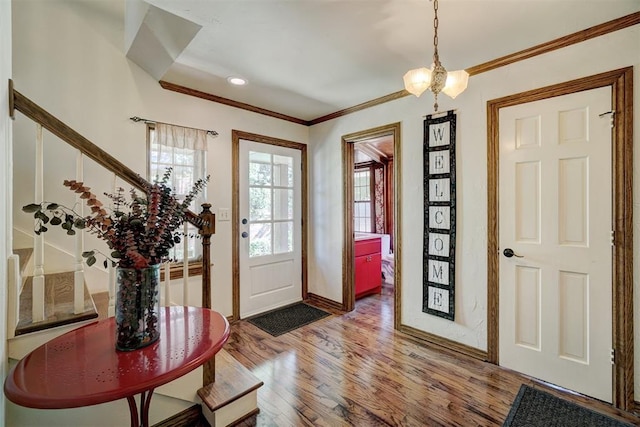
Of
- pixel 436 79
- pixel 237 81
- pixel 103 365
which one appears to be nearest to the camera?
pixel 103 365

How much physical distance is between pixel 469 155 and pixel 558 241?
0.89 metres

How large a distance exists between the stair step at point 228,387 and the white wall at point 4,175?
2.81ft

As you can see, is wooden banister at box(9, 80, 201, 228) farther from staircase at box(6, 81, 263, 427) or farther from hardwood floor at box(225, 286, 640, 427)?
hardwood floor at box(225, 286, 640, 427)

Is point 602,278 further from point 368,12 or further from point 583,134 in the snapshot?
point 368,12

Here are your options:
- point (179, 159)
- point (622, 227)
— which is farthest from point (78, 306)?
point (622, 227)

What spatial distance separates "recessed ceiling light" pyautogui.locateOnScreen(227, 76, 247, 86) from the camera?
8.17 ft

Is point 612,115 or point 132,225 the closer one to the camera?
point 132,225

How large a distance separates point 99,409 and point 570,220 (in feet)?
9.70

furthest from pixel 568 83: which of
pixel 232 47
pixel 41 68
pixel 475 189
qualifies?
pixel 41 68

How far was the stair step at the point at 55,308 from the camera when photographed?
118 centimetres

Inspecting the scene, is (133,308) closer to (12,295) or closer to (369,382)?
(12,295)

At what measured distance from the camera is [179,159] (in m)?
2.72

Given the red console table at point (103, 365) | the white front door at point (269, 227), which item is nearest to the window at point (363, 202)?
the white front door at point (269, 227)

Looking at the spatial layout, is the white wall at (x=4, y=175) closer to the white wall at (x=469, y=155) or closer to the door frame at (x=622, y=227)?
the white wall at (x=469, y=155)
